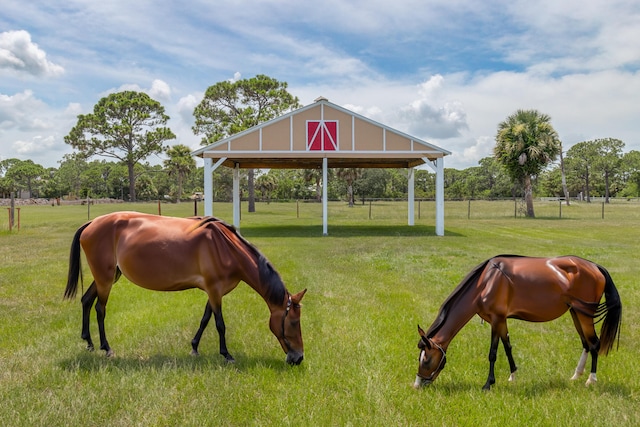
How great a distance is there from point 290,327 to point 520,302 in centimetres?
217

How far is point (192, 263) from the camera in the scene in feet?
15.5

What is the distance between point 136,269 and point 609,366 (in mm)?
5097

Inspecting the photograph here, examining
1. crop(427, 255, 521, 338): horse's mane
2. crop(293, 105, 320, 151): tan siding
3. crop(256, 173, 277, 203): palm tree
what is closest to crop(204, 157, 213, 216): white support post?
crop(293, 105, 320, 151): tan siding

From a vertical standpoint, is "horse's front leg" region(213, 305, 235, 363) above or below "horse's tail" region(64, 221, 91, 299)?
below

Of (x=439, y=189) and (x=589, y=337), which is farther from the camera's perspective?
(x=439, y=189)

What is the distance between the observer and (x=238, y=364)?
4.67m

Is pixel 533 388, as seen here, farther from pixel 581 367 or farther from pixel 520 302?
pixel 520 302

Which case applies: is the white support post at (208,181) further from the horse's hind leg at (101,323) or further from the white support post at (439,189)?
the horse's hind leg at (101,323)

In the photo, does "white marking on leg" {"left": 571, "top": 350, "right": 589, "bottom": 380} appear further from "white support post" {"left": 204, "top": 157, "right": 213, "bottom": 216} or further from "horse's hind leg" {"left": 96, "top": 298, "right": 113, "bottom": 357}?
"white support post" {"left": 204, "top": 157, "right": 213, "bottom": 216}

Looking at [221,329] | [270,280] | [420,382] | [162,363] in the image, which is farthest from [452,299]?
[162,363]

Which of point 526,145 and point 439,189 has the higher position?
point 526,145

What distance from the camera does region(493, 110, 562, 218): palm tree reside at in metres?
30.4

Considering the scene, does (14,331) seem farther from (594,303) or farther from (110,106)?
(110,106)

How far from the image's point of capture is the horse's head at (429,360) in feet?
12.8
